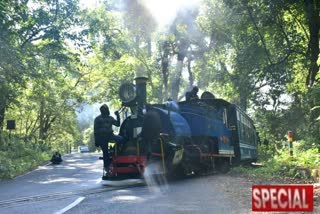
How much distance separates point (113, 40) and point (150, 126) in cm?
2384

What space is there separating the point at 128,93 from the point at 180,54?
2457 centimetres

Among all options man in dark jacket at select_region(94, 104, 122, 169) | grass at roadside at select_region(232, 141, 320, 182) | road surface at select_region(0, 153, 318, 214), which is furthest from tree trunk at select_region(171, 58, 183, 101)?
road surface at select_region(0, 153, 318, 214)

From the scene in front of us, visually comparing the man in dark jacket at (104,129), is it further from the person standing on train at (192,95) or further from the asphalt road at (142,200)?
the person standing on train at (192,95)

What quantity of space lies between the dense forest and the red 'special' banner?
9.38m

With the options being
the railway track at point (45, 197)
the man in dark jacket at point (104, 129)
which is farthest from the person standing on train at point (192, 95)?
the railway track at point (45, 197)

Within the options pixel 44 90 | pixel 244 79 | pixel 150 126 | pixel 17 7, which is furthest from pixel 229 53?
pixel 150 126

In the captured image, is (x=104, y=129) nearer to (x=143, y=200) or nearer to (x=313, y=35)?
(x=143, y=200)

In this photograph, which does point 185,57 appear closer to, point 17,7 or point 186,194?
point 17,7

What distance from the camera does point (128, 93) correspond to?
1144cm

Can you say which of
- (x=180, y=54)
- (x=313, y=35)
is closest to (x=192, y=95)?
(x=313, y=35)

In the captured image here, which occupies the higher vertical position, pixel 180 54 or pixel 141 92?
pixel 180 54

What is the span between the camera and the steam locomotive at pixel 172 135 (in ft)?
36.4

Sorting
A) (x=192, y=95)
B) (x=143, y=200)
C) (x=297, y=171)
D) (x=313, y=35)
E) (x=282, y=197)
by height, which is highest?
(x=313, y=35)

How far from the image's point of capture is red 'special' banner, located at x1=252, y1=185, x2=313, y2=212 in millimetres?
3377
